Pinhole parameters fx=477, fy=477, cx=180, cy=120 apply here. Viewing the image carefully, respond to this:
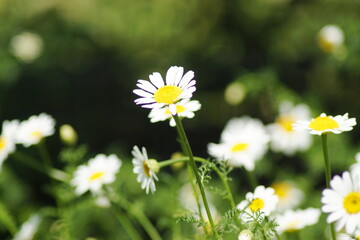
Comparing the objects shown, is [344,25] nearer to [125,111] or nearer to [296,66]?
[296,66]

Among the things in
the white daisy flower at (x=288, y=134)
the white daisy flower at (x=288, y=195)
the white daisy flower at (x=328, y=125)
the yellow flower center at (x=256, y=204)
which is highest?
the white daisy flower at (x=288, y=134)

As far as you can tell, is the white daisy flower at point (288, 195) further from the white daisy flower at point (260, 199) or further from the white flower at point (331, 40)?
the white daisy flower at point (260, 199)

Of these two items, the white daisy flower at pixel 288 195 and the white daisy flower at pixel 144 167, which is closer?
the white daisy flower at pixel 144 167

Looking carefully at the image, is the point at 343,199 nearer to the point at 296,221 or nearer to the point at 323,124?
the point at 323,124

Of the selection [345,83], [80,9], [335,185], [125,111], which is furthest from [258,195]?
[80,9]

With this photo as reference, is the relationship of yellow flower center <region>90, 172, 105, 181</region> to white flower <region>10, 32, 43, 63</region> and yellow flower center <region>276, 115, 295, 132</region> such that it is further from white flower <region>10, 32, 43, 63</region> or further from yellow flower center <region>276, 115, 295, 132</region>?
white flower <region>10, 32, 43, 63</region>

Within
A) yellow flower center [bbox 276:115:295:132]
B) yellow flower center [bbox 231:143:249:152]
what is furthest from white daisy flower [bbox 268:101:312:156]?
yellow flower center [bbox 231:143:249:152]

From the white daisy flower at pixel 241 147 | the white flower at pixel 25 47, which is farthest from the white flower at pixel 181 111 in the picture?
the white flower at pixel 25 47
